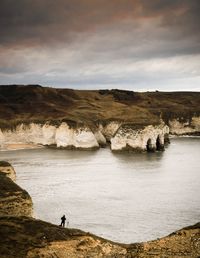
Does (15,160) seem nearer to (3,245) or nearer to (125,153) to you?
(125,153)

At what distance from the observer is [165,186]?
4416cm

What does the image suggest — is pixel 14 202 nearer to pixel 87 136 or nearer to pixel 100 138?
pixel 87 136

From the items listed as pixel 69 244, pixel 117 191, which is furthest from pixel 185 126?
pixel 69 244

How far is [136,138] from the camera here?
3098 inches

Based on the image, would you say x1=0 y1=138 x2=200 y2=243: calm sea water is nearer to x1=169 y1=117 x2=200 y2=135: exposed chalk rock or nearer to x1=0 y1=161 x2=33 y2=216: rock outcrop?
x1=0 y1=161 x2=33 y2=216: rock outcrop

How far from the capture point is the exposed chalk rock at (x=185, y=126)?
121000 millimetres

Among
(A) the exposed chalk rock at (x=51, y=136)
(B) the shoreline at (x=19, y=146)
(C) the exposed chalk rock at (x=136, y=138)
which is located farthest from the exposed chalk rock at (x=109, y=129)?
(C) the exposed chalk rock at (x=136, y=138)

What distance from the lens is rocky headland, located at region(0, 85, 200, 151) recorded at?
A: 80.7 metres

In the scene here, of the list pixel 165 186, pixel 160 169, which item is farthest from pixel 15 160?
pixel 165 186

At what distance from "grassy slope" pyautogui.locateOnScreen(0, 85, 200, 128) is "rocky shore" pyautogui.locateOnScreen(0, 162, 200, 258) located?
64.7 metres

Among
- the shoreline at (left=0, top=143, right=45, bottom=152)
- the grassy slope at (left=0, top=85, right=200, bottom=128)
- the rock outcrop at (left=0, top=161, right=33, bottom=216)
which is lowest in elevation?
the shoreline at (left=0, top=143, right=45, bottom=152)

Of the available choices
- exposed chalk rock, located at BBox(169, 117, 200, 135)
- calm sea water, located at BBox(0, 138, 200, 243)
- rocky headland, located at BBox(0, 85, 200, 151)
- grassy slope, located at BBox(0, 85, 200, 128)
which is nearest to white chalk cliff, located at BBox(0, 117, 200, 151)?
rocky headland, located at BBox(0, 85, 200, 151)

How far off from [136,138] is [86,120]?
19.6 metres

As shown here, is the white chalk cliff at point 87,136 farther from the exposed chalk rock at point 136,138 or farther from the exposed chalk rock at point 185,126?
the exposed chalk rock at point 185,126
